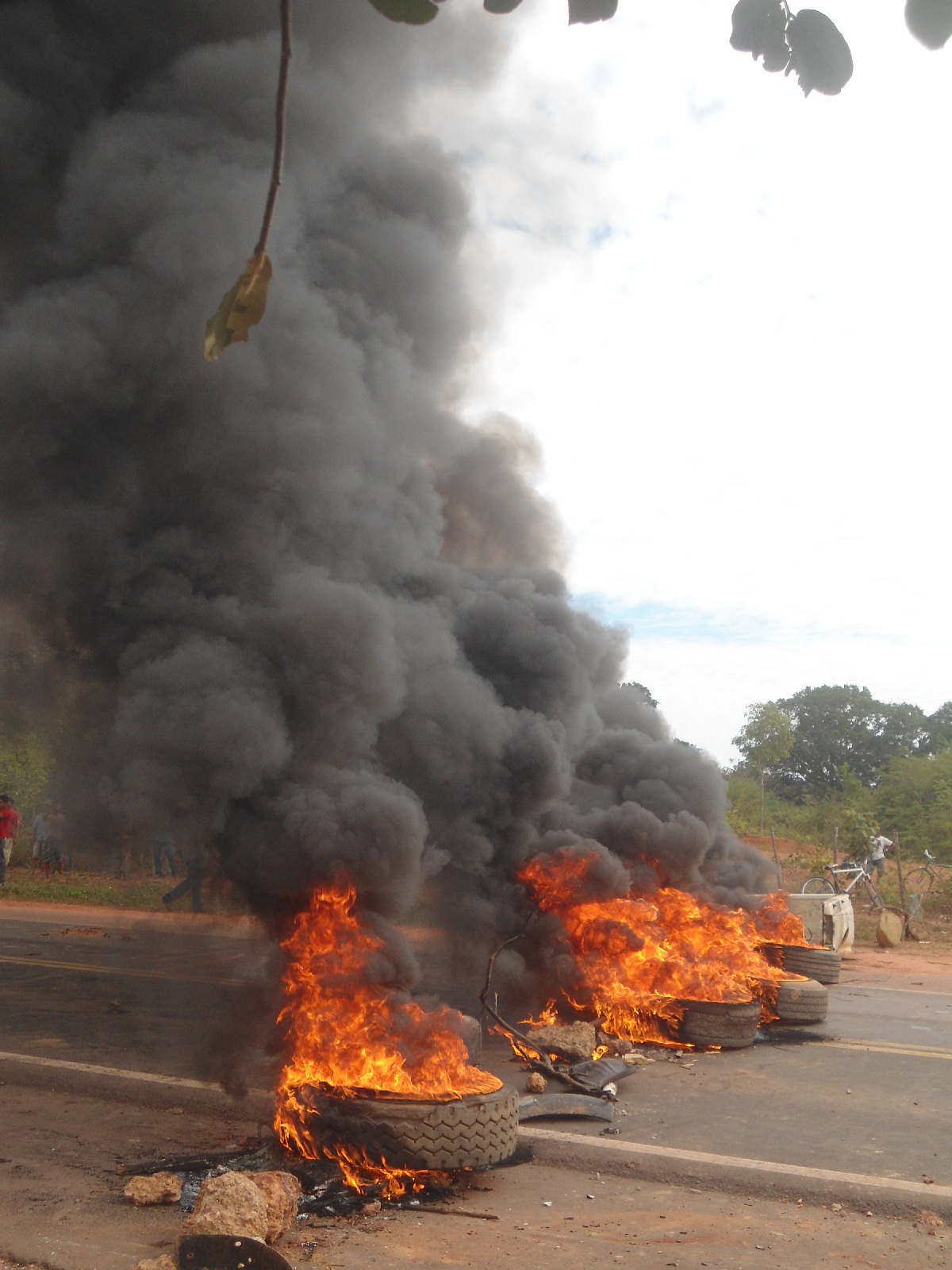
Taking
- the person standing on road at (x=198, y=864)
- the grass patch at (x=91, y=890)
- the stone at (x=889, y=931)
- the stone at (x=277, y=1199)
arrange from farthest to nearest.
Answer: the grass patch at (x=91, y=890)
the stone at (x=889, y=931)
the person standing on road at (x=198, y=864)
the stone at (x=277, y=1199)

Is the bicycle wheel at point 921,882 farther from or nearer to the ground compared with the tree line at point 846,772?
nearer to the ground

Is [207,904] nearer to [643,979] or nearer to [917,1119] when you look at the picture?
[643,979]

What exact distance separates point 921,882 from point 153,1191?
61.6 feet

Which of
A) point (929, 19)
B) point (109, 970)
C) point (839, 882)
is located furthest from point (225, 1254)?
point (839, 882)

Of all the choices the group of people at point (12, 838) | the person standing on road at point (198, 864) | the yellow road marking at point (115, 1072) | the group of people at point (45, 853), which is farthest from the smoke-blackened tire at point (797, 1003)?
the group of people at point (12, 838)

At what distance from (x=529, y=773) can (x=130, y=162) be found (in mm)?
6520

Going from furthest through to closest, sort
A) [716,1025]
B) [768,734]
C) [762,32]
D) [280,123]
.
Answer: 1. [768,734]
2. [716,1025]
3. [762,32]
4. [280,123]

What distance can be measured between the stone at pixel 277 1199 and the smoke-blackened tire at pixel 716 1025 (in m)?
4.21

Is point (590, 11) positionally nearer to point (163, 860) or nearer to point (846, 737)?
point (163, 860)

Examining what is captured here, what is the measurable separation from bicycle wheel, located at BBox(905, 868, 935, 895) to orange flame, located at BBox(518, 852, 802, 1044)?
9.74 meters

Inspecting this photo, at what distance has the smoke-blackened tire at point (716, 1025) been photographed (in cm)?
730

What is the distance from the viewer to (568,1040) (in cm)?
668

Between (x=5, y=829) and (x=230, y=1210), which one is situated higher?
(x=5, y=829)

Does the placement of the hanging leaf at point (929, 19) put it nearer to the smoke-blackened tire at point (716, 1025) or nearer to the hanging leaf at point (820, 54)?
the hanging leaf at point (820, 54)
